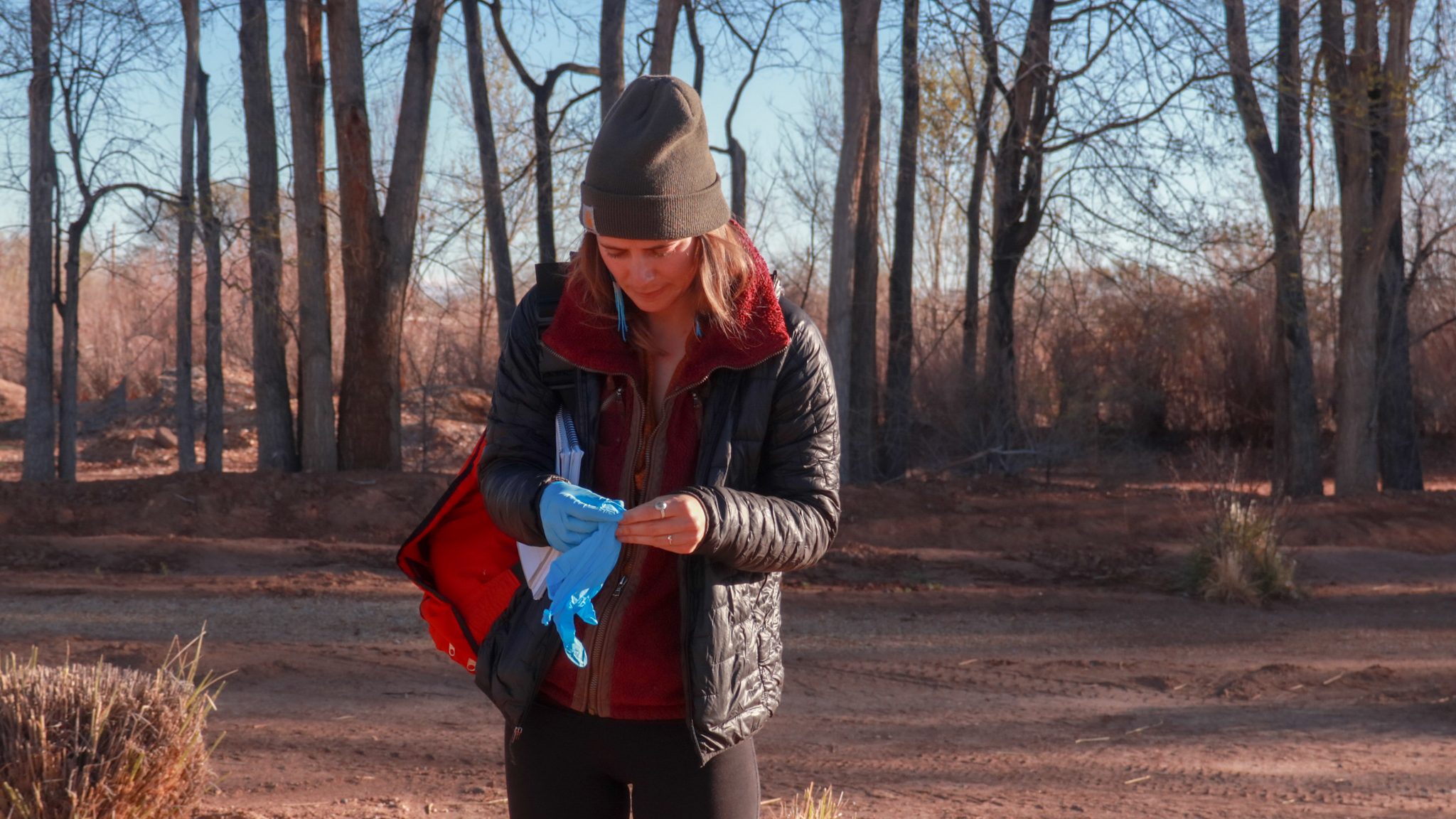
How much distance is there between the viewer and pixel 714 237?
1791 mm

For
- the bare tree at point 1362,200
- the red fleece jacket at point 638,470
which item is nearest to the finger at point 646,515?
the red fleece jacket at point 638,470

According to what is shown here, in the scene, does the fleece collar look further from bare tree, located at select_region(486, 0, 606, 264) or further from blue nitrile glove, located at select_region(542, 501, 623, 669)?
bare tree, located at select_region(486, 0, 606, 264)

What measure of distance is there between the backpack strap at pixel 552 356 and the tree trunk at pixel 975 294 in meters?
13.1

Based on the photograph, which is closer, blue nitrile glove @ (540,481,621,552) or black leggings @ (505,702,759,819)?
blue nitrile glove @ (540,481,621,552)

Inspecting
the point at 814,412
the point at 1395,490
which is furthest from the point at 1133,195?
the point at 814,412

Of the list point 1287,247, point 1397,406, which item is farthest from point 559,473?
point 1397,406

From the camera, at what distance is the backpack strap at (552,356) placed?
183 centimetres

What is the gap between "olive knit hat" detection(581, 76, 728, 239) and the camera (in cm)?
170

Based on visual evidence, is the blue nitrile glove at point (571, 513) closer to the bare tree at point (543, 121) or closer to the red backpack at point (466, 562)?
the red backpack at point (466, 562)

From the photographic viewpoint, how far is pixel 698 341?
179 centimetres

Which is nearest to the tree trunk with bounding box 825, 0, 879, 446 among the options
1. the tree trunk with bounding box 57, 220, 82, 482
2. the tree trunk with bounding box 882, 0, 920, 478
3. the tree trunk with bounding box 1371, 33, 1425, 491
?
the tree trunk with bounding box 882, 0, 920, 478

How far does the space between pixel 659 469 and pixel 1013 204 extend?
14244 mm

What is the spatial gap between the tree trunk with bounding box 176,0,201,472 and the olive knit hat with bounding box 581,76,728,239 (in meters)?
12.0

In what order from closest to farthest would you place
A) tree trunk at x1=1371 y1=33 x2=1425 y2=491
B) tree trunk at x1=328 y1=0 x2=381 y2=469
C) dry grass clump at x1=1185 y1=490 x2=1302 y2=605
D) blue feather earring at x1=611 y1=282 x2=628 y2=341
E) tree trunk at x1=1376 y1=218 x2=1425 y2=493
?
1. blue feather earring at x1=611 y1=282 x2=628 y2=341
2. dry grass clump at x1=1185 y1=490 x2=1302 y2=605
3. tree trunk at x1=328 y1=0 x2=381 y2=469
4. tree trunk at x1=1371 y1=33 x2=1425 y2=491
5. tree trunk at x1=1376 y1=218 x2=1425 y2=493
